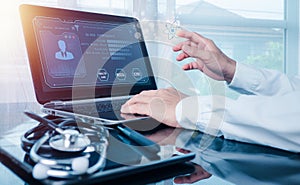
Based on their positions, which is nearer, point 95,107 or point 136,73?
point 95,107

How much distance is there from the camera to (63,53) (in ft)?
2.75

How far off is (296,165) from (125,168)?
0.27 metres

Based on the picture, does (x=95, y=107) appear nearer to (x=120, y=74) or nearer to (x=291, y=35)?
(x=120, y=74)

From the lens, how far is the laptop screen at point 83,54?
80 cm

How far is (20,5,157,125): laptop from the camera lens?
0.79 metres

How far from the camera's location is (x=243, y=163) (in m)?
0.48

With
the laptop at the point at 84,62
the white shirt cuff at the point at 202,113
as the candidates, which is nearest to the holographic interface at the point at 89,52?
the laptop at the point at 84,62

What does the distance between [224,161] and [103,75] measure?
0.52 m

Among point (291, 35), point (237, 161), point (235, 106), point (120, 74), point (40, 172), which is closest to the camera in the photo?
point (40, 172)

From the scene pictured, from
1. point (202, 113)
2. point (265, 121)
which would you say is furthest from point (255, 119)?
point (202, 113)

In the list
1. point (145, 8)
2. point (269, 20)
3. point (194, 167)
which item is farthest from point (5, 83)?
point (269, 20)

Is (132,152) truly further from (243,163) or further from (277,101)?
(277,101)

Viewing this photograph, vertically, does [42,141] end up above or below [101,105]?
above

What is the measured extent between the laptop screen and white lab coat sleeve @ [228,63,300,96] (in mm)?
284
